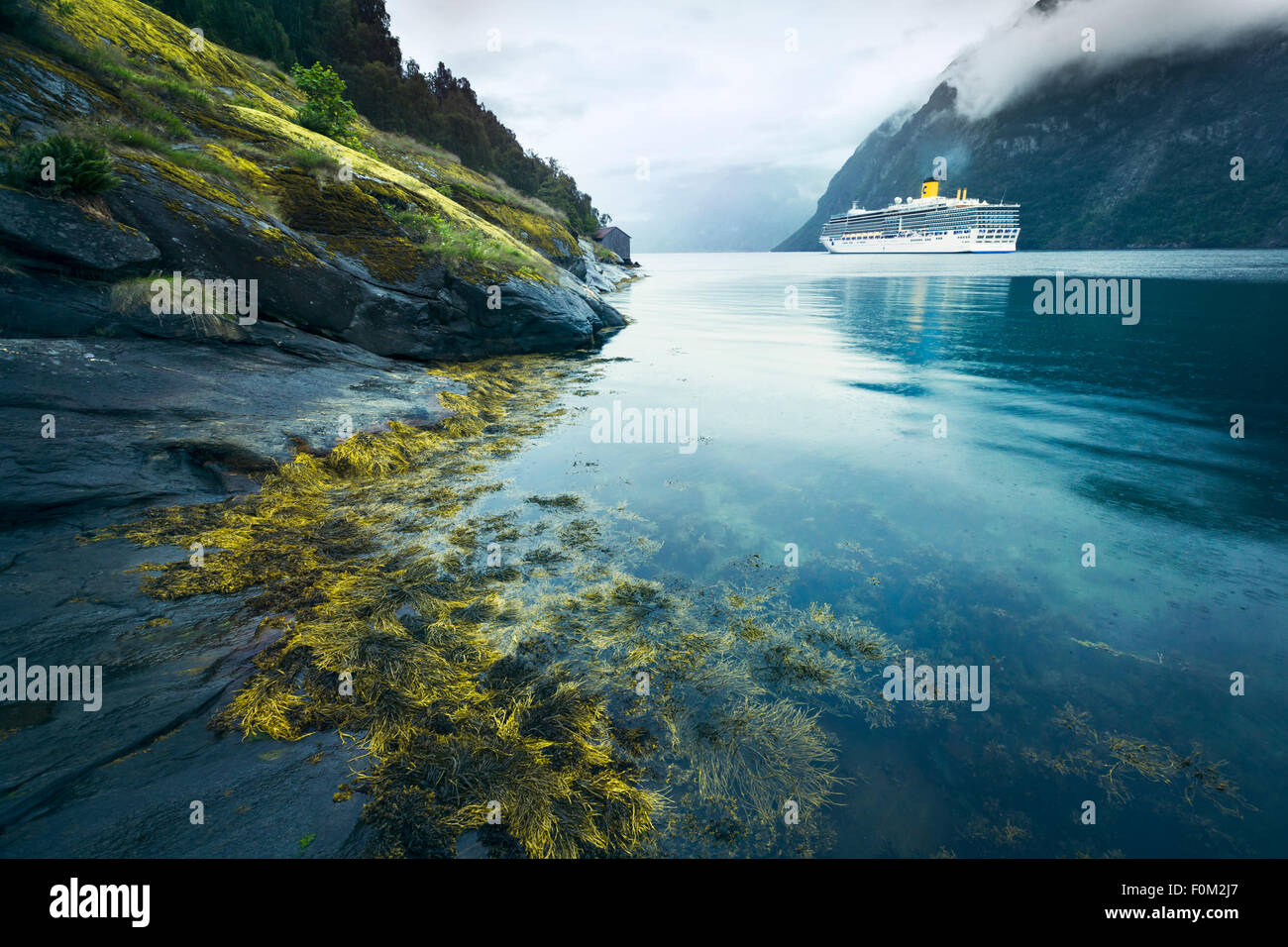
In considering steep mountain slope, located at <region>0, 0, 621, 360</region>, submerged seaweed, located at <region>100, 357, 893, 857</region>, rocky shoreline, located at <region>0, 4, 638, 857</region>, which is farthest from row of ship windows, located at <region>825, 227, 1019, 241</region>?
submerged seaweed, located at <region>100, 357, 893, 857</region>

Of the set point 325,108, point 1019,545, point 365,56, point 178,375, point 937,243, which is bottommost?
point 1019,545

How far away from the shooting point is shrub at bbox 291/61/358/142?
17406 mm

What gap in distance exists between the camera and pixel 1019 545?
6.49m

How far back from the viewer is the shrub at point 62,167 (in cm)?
761

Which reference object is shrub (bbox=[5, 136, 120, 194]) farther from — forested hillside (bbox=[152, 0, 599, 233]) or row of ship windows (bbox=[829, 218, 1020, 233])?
row of ship windows (bbox=[829, 218, 1020, 233])

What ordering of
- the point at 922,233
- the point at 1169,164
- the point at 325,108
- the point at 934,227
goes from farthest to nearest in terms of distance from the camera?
the point at 1169,164
the point at 922,233
the point at 934,227
the point at 325,108

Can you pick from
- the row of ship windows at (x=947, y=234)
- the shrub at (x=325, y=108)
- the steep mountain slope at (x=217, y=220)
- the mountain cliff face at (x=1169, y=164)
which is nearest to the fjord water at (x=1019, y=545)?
the steep mountain slope at (x=217, y=220)

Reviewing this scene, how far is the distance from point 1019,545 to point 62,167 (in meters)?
15.1

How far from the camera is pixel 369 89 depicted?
36.1 metres

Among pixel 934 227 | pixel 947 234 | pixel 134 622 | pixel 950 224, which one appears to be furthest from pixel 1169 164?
pixel 134 622

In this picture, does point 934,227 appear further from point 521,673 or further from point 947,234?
point 521,673

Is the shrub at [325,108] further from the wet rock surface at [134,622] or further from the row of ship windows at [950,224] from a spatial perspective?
the row of ship windows at [950,224]

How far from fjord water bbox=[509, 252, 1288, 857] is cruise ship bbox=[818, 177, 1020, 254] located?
130 metres

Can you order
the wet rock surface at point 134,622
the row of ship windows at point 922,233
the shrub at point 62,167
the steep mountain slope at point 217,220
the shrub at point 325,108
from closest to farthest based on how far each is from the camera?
the wet rock surface at point 134,622 < the shrub at point 62,167 < the steep mountain slope at point 217,220 < the shrub at point 325,108 < the row of ship windows at point 922,233
